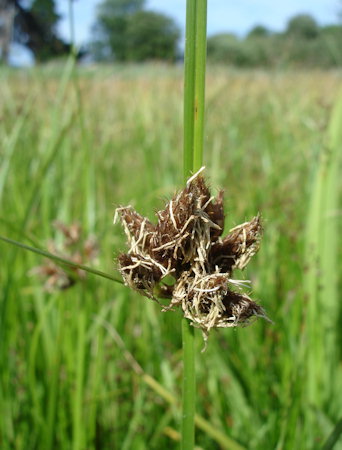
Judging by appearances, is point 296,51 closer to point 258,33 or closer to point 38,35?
point 38,35

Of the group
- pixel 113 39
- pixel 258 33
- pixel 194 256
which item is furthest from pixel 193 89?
pixel 258 33

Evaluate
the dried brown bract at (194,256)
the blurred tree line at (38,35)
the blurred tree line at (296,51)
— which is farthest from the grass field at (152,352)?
the blurred tree line at (296,51)

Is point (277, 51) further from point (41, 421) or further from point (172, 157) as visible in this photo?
point (41, 421)

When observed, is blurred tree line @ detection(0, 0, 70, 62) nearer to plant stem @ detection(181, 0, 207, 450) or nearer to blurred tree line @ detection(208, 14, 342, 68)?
blurred tree line @ detection(208, 14, 342, 68)

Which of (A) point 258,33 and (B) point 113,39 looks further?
(A) point 258,33

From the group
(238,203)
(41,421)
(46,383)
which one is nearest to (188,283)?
(41,421)

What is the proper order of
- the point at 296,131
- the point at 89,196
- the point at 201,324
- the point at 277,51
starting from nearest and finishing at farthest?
the point at 201,324 → the point at 89,196 → the point at 296,131 → the point at 277,51

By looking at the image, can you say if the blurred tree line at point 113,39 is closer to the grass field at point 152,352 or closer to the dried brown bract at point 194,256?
the grass field at point 152,352

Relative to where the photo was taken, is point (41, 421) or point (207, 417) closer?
point (41, 421)
